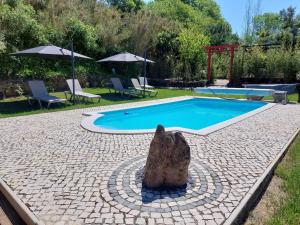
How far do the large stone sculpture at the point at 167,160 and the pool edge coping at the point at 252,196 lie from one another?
790 millimetres

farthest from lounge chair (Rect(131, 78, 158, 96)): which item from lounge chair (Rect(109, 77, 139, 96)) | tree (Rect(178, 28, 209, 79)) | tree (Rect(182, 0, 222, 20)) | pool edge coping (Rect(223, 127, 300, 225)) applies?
tree (Rect(182, 0, 222, 20))

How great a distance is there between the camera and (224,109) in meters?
12.5

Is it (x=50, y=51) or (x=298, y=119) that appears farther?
(x=50, y=51)

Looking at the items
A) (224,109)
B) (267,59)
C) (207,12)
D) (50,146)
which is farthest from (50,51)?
(207,12)

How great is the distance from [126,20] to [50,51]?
11.5 metres

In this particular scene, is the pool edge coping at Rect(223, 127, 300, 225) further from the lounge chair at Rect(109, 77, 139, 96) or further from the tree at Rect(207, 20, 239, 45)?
the tree at Rect(207, 20, 239, 45)

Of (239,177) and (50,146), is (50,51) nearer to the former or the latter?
(50,146)

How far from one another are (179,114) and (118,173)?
7.42 m

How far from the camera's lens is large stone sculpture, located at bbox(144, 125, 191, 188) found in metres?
3.44

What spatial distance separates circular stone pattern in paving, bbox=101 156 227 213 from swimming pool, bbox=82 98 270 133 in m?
2.78

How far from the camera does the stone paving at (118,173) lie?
2916 millimetres

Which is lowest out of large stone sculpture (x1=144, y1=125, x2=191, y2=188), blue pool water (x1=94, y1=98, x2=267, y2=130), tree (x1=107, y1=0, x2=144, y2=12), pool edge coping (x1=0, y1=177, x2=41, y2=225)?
blue pool water (x1=94, y1=98, x2=267, y2=130)

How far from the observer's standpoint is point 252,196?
3326 millimetres

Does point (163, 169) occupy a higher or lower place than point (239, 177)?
higher
